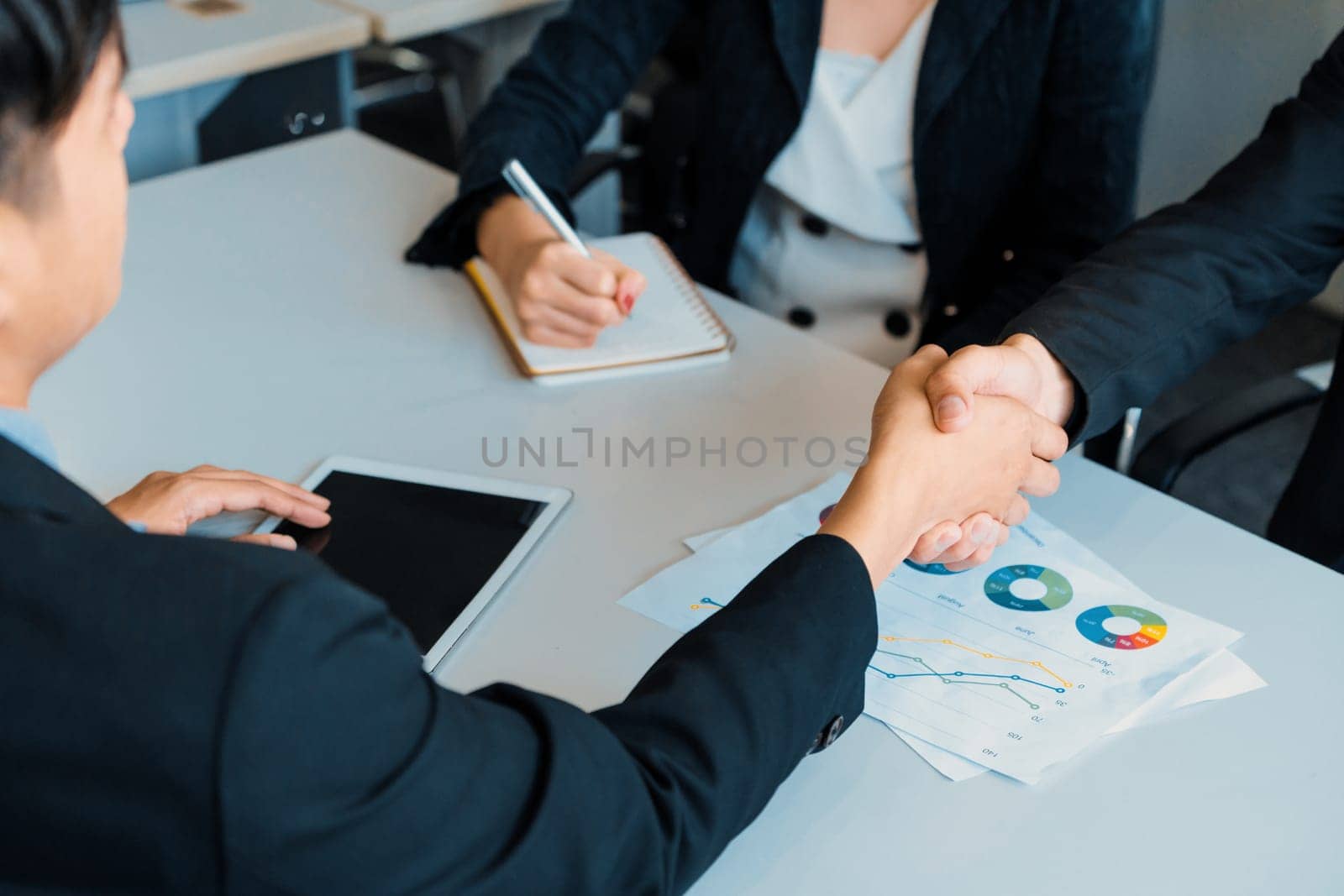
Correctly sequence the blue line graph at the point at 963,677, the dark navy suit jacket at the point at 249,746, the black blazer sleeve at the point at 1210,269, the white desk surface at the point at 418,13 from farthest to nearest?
the white desk surface at the point at 418,13
the black blazer sleeve at the point at 1210,269
the blue line graph at the point at 963,677
the dark navy suit jacket at the point at 249,746

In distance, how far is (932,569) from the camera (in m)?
0.96

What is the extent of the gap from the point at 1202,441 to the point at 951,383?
37 cm

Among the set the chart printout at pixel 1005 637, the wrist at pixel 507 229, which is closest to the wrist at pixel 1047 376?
the chart printout at pixel 1005 637

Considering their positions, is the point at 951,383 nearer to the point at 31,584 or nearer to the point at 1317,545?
the point at 1317,545

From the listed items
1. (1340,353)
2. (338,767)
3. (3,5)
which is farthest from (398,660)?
(1340,353)

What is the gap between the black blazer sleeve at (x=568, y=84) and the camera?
4.79 ft

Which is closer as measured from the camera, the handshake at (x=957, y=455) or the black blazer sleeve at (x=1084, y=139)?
the handshake at (x=957, y=455)

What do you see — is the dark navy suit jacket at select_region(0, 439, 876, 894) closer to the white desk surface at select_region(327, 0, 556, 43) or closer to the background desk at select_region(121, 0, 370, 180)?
the background desk at select_region(121, 0, 370, 180)

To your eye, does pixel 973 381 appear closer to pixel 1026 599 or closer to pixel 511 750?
pixel 1026 599

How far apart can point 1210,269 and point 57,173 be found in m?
0.95

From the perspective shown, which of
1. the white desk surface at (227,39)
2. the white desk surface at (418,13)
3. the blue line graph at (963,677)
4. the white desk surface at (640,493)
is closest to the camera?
the white desk surface at (640,493)

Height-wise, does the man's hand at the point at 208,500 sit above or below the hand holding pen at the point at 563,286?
below

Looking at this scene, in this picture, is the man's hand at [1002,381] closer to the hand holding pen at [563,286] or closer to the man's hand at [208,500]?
the hand holding pen at [563,286]

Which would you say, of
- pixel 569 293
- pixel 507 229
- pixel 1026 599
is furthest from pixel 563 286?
pixel 1026 599
